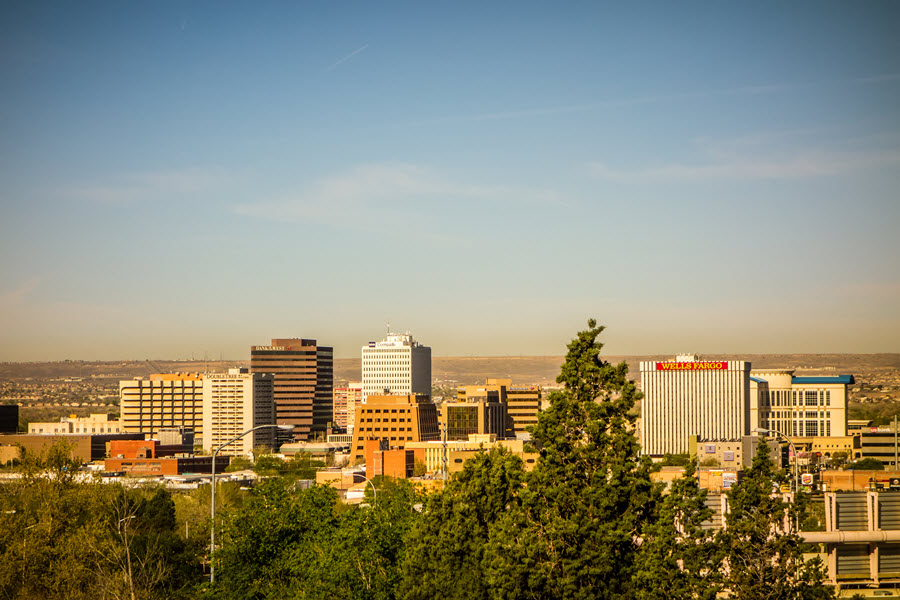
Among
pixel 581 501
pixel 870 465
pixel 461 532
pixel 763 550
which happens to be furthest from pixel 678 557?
pixel 870 465

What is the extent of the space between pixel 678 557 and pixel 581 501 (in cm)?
373

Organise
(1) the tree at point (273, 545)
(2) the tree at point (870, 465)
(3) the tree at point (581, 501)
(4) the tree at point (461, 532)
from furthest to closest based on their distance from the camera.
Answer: (2) the tree at point (870, 465) → (1) the tree at point (273, 545) → (4) the tree at point (461, 532) → (3) the tree at point (581, 501)

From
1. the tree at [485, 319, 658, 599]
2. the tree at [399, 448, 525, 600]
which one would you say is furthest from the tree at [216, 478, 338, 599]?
the tree at [485, 319, 658, 599]

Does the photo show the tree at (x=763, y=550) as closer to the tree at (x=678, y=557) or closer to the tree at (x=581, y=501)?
the tree at (x=678, y=557)

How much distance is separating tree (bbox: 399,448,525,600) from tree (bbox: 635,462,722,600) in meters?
6.35

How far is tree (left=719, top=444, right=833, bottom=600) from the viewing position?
3588 cm

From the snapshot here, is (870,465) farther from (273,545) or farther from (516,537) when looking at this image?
(516,537)

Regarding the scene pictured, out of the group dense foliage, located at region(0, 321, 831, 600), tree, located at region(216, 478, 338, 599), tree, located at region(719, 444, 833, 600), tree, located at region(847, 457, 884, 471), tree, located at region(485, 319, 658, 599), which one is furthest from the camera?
tree, located at region(847, 457, 884, 471)

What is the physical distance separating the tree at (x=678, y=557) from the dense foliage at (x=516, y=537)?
0.05 m

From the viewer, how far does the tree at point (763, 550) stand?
118ft

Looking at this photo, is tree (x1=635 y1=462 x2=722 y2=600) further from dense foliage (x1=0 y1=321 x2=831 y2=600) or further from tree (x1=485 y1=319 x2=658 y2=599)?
tree (x1=485 y1=319 x2=658 y2=599)

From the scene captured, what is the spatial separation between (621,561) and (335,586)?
12279mm

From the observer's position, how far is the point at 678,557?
3634cm

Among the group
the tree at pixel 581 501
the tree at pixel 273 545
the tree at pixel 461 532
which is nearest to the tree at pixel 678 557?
the tree at pixel 581 501
